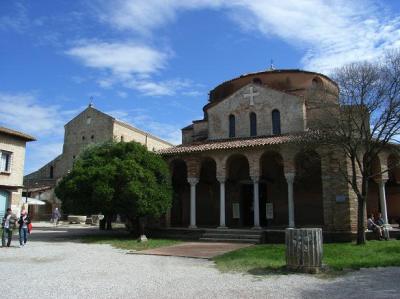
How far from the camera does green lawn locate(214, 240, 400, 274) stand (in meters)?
10.5

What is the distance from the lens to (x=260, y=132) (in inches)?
920

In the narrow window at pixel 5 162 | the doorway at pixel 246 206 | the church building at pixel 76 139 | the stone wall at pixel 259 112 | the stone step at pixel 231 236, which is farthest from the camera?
the church building at pixel 76 139

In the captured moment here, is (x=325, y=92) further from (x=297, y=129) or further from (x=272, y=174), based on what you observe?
(x=272, y=174)

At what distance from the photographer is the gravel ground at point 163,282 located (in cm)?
744

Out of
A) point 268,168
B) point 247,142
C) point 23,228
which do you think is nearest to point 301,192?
point 268,168

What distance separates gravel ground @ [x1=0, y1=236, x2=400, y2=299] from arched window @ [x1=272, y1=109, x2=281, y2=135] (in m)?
12.8

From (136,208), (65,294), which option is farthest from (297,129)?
(65,294)

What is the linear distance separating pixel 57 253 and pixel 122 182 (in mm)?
5868

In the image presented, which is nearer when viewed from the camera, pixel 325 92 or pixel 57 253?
pixel 57 253

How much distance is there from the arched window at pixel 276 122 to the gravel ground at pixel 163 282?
12775 mm

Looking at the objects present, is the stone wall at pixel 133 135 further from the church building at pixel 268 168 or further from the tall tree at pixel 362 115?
the tall tree at pixel 362 115

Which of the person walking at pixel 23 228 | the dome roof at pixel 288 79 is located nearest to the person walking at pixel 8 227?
the person walking at pixel 23 228

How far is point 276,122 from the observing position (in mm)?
23422

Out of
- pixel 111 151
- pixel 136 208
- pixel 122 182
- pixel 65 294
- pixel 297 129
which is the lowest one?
pixel 65 294
